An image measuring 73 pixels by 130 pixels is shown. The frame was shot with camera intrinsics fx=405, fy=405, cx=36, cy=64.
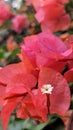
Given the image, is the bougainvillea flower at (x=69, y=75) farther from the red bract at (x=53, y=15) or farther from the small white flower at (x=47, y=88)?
the red bract at (x=53, y=15)

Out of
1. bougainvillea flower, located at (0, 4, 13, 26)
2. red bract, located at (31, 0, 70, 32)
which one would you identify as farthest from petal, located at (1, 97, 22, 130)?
bougainvillea flower, located at (0, 4, 13, 26)

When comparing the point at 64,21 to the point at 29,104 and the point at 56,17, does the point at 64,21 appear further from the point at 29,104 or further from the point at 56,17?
the point at 29,104

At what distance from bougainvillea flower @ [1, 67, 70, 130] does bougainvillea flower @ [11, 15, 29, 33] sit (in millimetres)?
889

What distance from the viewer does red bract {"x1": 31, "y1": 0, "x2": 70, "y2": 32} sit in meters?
0.92

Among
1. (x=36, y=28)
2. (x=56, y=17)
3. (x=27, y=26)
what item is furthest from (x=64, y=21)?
(x=27, y=26)

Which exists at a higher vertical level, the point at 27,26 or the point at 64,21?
the point at 64,21

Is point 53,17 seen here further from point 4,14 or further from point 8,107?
point 4,14

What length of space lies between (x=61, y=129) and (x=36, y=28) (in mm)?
710

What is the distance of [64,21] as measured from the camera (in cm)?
99

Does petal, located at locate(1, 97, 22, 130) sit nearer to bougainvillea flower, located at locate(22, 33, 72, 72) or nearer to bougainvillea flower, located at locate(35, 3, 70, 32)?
bougainvillea flower, located at locate(22, 33, 72, 72)

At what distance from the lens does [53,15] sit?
3.06ft

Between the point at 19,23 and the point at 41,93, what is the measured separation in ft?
3.07

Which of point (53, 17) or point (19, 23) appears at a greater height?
A: point (53, 17)

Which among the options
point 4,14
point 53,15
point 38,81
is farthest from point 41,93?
point 4,14
